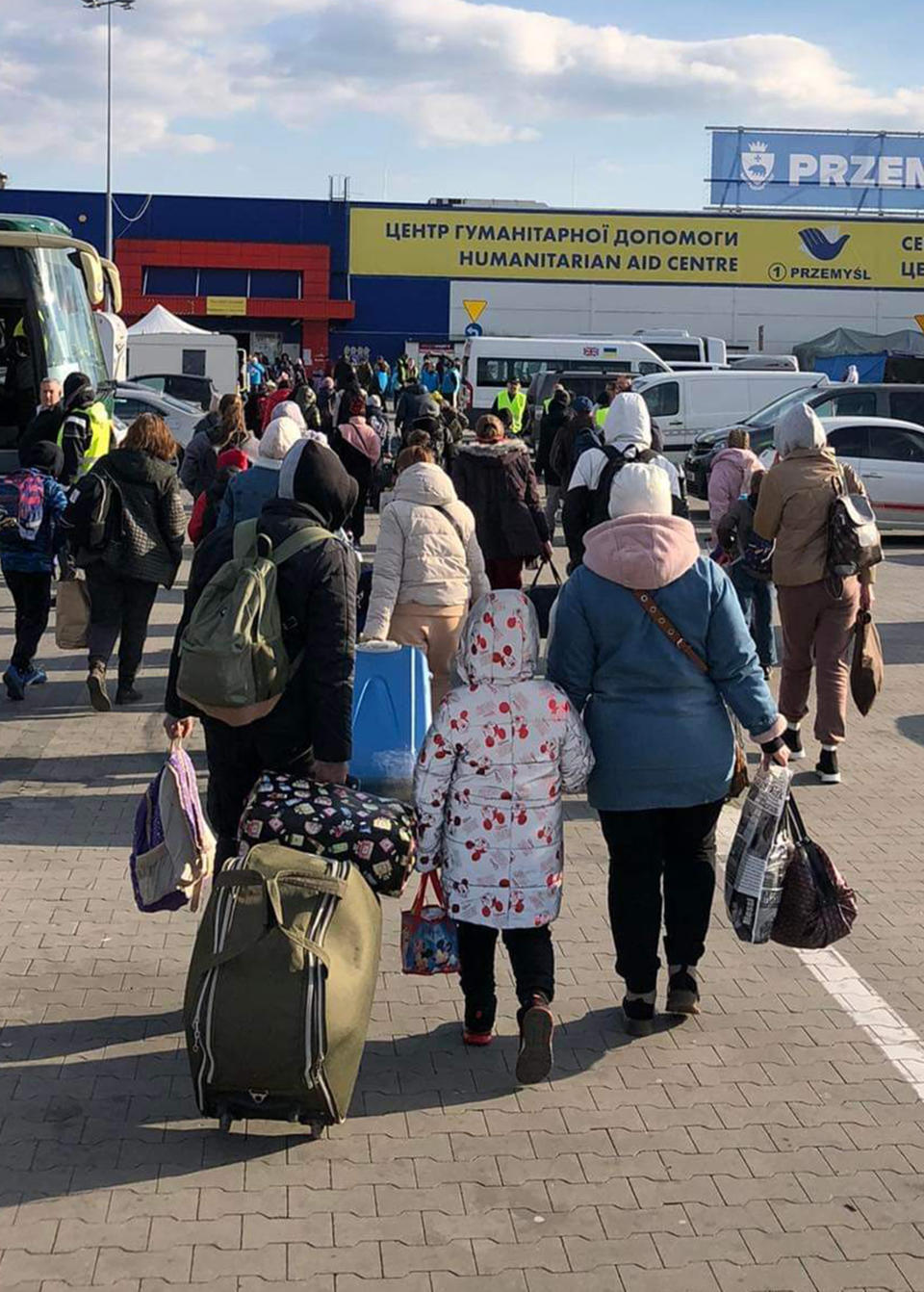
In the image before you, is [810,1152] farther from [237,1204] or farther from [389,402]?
[389,402]

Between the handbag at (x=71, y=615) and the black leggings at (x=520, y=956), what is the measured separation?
206 inches

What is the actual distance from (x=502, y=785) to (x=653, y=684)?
1.97 ft

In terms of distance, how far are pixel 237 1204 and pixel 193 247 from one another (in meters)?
53.1

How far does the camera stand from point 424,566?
812 centimetres

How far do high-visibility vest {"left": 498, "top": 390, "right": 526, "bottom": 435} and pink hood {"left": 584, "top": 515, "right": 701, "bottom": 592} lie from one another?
23628 millimetres

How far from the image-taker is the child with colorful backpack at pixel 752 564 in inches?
390

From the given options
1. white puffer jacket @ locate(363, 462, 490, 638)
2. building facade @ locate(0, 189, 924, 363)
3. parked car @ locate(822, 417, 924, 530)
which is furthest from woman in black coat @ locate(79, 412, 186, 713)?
building facade @ locate(0, 189, 924, 363)

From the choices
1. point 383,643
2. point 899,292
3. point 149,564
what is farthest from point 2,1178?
point 899,292

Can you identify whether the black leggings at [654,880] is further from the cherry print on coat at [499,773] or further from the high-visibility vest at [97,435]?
the high-visibility vest at [97,435]

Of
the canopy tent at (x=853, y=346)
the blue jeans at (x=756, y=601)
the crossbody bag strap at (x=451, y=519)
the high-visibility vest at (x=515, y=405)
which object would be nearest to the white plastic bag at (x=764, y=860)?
the crossbody bag strap at (x=451, y=519)

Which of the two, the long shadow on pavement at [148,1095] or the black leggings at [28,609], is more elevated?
the black leggings at [28,609]

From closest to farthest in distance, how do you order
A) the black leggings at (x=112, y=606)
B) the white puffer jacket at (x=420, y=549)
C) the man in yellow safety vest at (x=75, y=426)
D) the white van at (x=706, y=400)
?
the white puffer jacket at (x=420, y=549), the black leggings at (x=112, y=606), the man in yellow safety vest at (x=75, y=426), the white van at (x=706, y=400)

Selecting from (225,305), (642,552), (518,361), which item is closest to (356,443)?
(642,552)

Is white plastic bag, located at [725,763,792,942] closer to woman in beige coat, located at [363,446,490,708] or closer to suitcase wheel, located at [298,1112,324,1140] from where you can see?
suitcase wheel, located at [298,1112,324,1140]
